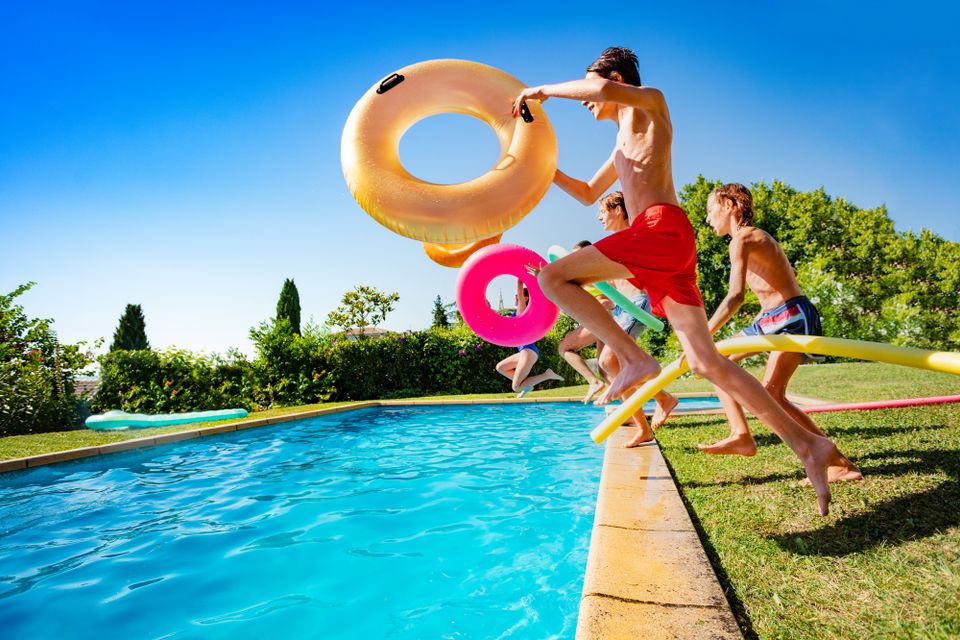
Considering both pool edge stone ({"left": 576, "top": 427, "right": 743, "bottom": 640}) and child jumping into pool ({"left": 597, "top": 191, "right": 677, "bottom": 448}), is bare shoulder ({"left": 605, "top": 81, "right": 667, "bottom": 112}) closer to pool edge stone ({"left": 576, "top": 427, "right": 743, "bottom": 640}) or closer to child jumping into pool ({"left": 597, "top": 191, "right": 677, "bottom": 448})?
child jumping into pool ({"left": 597, "top": 191, "right": 677, "bottom": 448})

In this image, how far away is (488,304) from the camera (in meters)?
3.88

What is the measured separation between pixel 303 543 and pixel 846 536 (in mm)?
3512

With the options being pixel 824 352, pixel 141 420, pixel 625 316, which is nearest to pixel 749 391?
pixel 824 352

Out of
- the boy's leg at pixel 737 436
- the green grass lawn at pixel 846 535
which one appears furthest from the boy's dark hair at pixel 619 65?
the green grass lawn at pixel 846 535

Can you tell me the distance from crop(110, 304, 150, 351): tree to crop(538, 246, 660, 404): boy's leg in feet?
130

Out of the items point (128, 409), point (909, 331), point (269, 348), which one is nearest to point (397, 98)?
point (269, 348)

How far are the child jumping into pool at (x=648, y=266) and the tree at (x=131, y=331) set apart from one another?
3963 centimetres

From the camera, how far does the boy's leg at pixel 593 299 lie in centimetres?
253

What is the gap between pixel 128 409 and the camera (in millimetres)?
12695

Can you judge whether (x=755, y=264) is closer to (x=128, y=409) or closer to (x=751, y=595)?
(x=751, y=595)

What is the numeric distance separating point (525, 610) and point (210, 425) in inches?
316

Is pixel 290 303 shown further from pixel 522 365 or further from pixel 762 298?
pixel 762 298

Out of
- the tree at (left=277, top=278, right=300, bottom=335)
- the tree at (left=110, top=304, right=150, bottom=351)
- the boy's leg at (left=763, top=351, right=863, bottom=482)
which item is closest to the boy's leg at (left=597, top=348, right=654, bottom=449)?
the boy's leg at (left=763, top=351, right=863, bottom=482)

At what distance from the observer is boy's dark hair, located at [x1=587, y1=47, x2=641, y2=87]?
2.71 meters
